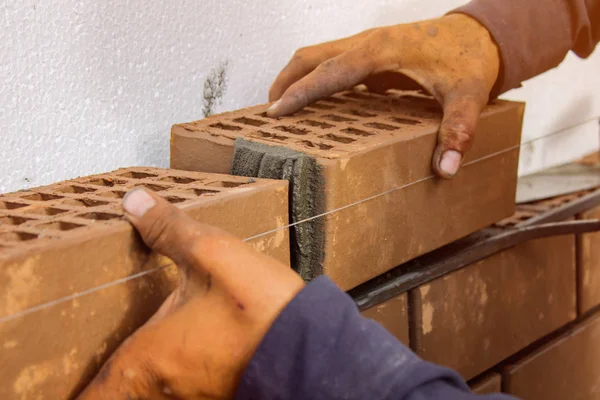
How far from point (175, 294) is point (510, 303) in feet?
2.83

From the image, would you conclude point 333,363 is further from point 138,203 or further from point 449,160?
point 449,160

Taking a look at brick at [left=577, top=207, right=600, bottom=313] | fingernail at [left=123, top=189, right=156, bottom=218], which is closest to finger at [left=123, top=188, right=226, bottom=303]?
fingernail at [left=123, top=189, right=156, bottom=218]

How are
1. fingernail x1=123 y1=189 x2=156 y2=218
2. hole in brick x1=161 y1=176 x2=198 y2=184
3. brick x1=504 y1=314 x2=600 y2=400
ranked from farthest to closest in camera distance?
brick x1=504 y1=314 x2=600 y2=400 → hole in brick x1=161 y1=176 x2=198 y2=184 → fingernail x1=123 y1=189 x2=156 y2=218

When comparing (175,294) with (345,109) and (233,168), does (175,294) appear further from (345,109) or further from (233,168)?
(345,109)

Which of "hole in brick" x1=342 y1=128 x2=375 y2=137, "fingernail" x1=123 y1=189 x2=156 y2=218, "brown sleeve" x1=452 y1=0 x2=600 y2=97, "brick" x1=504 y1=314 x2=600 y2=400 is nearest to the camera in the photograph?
"fingernail" x1=123 y1=189 x2=156 y2=218

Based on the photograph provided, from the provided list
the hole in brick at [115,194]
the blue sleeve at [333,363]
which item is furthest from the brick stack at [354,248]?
the blue sleeve at [333,363]

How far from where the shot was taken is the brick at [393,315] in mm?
1224

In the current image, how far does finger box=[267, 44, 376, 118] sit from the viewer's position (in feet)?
4.25

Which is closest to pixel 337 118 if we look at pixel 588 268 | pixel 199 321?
pixel 199 321

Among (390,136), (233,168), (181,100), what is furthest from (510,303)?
(181,100)

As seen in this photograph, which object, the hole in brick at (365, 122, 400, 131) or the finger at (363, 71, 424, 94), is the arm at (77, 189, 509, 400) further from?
the finger at (363, 71, 424, 94)

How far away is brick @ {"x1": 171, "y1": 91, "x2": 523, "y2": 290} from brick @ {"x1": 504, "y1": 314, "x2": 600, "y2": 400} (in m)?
0.35

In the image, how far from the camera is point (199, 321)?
A: 83 cm

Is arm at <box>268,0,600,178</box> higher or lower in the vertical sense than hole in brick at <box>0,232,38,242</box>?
higher
